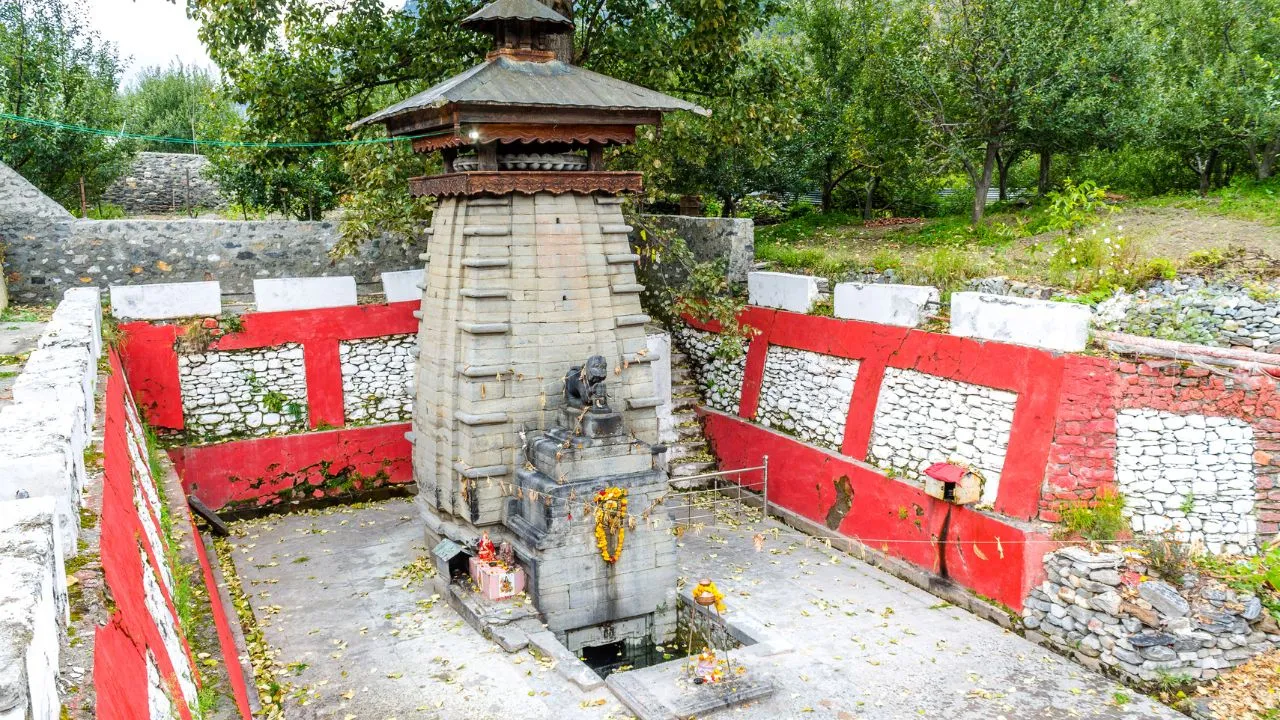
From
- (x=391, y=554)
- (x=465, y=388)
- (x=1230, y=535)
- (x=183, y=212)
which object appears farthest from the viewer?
(x=183, y=212)

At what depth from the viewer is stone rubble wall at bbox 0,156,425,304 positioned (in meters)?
14.6

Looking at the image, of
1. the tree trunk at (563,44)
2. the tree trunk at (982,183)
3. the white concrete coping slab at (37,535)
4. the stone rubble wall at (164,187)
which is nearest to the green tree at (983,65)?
the tree trunk at (982,183)

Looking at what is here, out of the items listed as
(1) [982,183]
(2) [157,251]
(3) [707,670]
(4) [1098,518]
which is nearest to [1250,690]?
(4) [1098,518]

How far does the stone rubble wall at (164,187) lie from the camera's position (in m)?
24.7

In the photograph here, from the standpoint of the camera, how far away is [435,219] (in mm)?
11945

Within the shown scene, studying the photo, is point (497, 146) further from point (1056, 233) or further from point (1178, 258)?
point (1056, 233)

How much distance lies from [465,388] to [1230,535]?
9045 mm

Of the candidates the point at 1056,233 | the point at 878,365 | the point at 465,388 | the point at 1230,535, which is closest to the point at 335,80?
the point at 465,388

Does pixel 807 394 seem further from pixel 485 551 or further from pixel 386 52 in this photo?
pixel 386 52

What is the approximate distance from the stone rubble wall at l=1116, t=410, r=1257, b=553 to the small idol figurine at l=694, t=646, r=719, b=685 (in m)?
5.28

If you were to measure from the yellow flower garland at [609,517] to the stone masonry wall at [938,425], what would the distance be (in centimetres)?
442

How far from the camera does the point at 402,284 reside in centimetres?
1550

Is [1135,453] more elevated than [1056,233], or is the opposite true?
[1056,233]

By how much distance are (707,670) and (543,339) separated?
4.39 m
